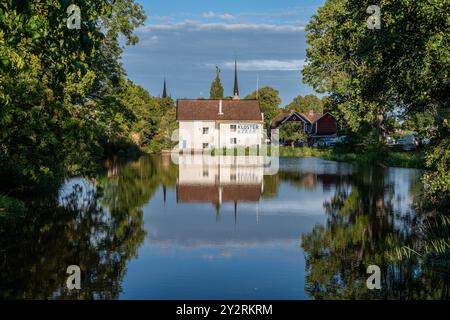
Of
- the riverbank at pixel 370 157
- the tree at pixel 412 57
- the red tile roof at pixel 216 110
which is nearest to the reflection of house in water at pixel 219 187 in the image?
the tree at pixel 412 57

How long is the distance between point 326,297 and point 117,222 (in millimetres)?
10500

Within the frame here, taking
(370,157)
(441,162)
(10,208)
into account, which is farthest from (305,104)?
(441,162)

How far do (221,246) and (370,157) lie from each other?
133 ft

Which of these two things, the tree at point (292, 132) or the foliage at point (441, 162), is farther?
the tree at point (292, 132)

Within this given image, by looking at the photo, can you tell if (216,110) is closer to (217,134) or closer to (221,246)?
(217,134)

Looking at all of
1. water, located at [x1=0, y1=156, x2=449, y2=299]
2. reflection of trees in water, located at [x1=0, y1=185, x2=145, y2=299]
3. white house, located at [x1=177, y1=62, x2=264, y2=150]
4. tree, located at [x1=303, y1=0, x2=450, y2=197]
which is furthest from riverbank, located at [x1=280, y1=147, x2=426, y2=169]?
reflection of trees in water, located at [x1=0, y1=185, x2=145, y2=299]

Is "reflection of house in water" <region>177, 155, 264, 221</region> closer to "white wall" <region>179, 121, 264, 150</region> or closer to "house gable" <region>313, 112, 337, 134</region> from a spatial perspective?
"white wall" <region>179, 121, 264, 150</region>

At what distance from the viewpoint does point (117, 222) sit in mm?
19922

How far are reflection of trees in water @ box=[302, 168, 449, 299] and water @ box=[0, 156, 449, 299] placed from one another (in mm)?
30

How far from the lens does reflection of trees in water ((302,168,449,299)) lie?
37.9ft

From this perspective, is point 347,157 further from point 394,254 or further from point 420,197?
point 394,254

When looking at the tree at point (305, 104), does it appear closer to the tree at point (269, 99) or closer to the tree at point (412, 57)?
the tree at point (269, 99)

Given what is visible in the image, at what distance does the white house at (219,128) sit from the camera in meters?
89.3
